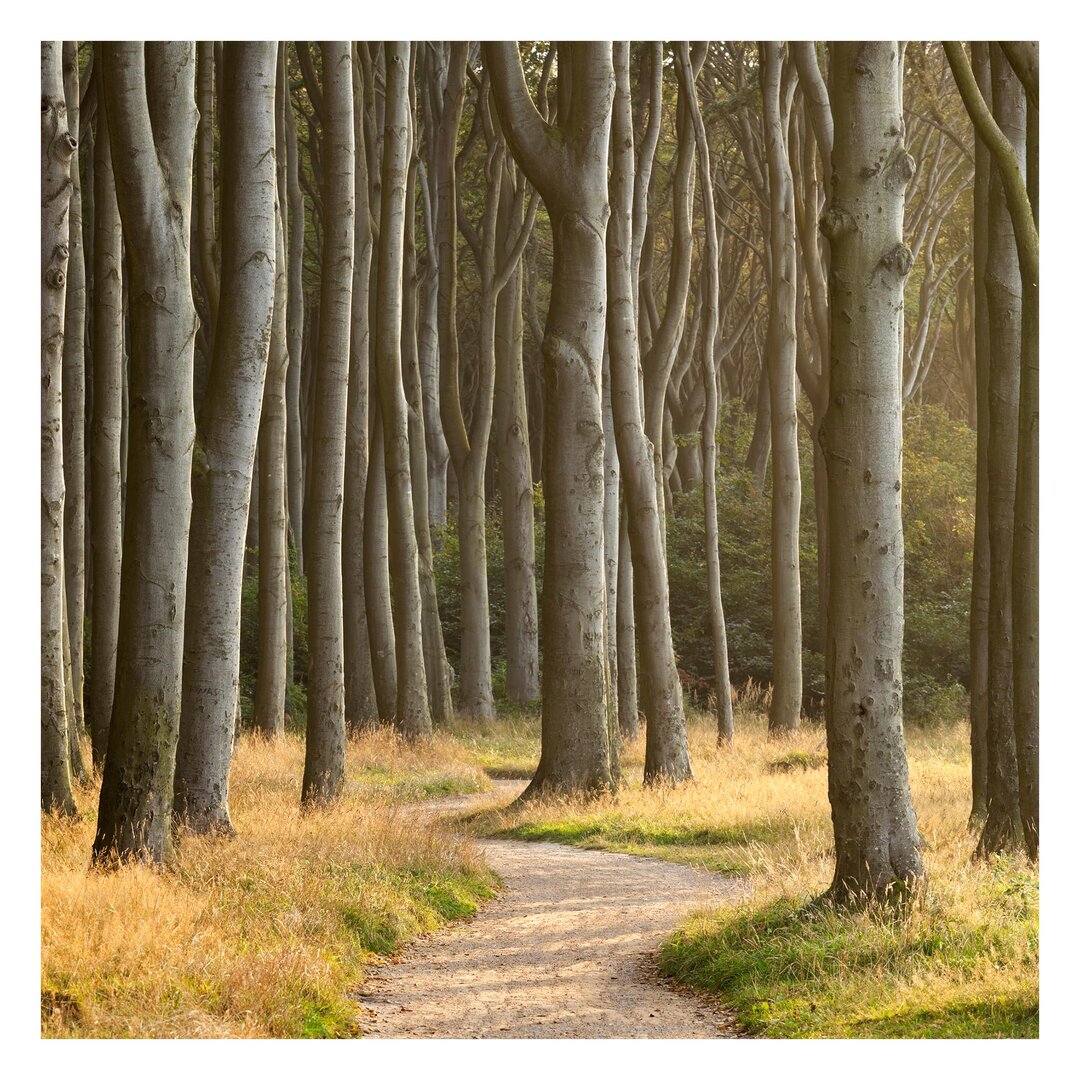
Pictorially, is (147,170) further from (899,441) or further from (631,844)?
(631,844)

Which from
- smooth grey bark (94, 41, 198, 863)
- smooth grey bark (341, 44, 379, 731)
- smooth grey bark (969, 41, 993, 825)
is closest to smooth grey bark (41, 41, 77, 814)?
smooth grey bark (94, 41, 198, 863)

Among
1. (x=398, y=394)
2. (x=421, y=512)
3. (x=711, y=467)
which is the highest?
(x=398, y=394)

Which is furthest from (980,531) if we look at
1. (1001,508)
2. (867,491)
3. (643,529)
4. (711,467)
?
(711,467)

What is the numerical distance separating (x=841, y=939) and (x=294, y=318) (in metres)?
15.4

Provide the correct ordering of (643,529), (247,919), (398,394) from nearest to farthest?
(247,919)
(643,529)
(398,394)

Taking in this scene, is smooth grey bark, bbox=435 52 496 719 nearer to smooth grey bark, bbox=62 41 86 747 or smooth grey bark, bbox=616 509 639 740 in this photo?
smooth grey bark, bbox=616 509 639 740

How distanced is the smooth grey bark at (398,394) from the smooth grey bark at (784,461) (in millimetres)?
4512

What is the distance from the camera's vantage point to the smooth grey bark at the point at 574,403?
11.4 meters

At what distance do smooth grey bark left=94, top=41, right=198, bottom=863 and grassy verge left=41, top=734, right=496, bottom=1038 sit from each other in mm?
433

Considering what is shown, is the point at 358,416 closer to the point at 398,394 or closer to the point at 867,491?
the point at 398,394

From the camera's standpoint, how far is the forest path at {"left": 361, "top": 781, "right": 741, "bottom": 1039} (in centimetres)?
541

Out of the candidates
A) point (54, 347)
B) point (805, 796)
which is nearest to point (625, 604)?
point (805, 796)

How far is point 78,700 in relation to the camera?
1298cm

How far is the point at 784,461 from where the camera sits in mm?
16953
